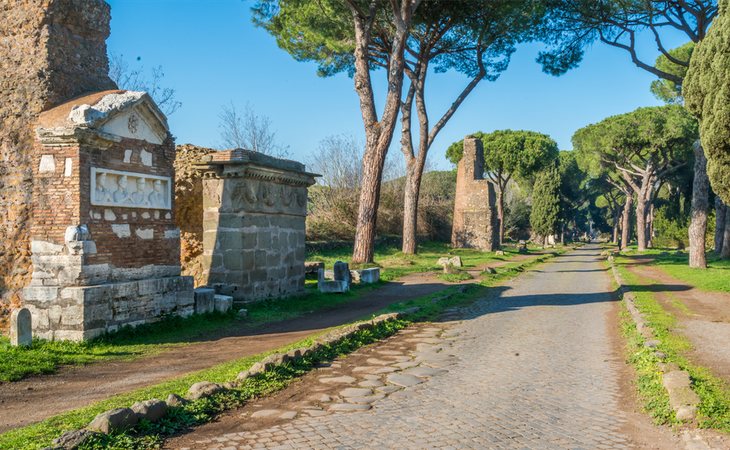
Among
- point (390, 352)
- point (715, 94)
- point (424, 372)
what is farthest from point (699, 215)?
point (424, 372)

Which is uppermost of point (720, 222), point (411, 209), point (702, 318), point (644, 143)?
point (644, 143)

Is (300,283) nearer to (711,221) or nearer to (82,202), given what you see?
(82,202)

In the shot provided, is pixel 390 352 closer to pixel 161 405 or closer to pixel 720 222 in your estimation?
pixel 161 405

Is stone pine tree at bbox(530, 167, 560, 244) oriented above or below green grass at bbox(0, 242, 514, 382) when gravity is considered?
above

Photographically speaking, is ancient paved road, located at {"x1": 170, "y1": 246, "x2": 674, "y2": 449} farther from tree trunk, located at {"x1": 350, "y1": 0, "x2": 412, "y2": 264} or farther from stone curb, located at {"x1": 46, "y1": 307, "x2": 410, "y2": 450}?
tree trunk, located at {"x1": 350, "y1": 0, "x2": 412, "y2": 264}

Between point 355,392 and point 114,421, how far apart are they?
7.08 feet

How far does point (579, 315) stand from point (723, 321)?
229cm

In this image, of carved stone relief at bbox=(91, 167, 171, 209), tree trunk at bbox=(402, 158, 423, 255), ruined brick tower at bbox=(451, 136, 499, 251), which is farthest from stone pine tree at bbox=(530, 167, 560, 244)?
carved stone relief at bbox=(91, 167, 171, 209)

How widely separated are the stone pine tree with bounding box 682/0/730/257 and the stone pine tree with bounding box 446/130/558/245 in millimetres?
32426

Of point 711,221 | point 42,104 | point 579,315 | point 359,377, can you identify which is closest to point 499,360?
point 359,377

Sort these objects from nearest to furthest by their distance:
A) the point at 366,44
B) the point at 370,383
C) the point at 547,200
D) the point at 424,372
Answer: the point at 370,383
the point at 424,372
the point at 366,44
the point at 547,200

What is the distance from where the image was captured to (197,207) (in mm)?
12047

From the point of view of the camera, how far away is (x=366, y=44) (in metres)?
18.7

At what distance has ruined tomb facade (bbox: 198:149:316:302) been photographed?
434 inches
